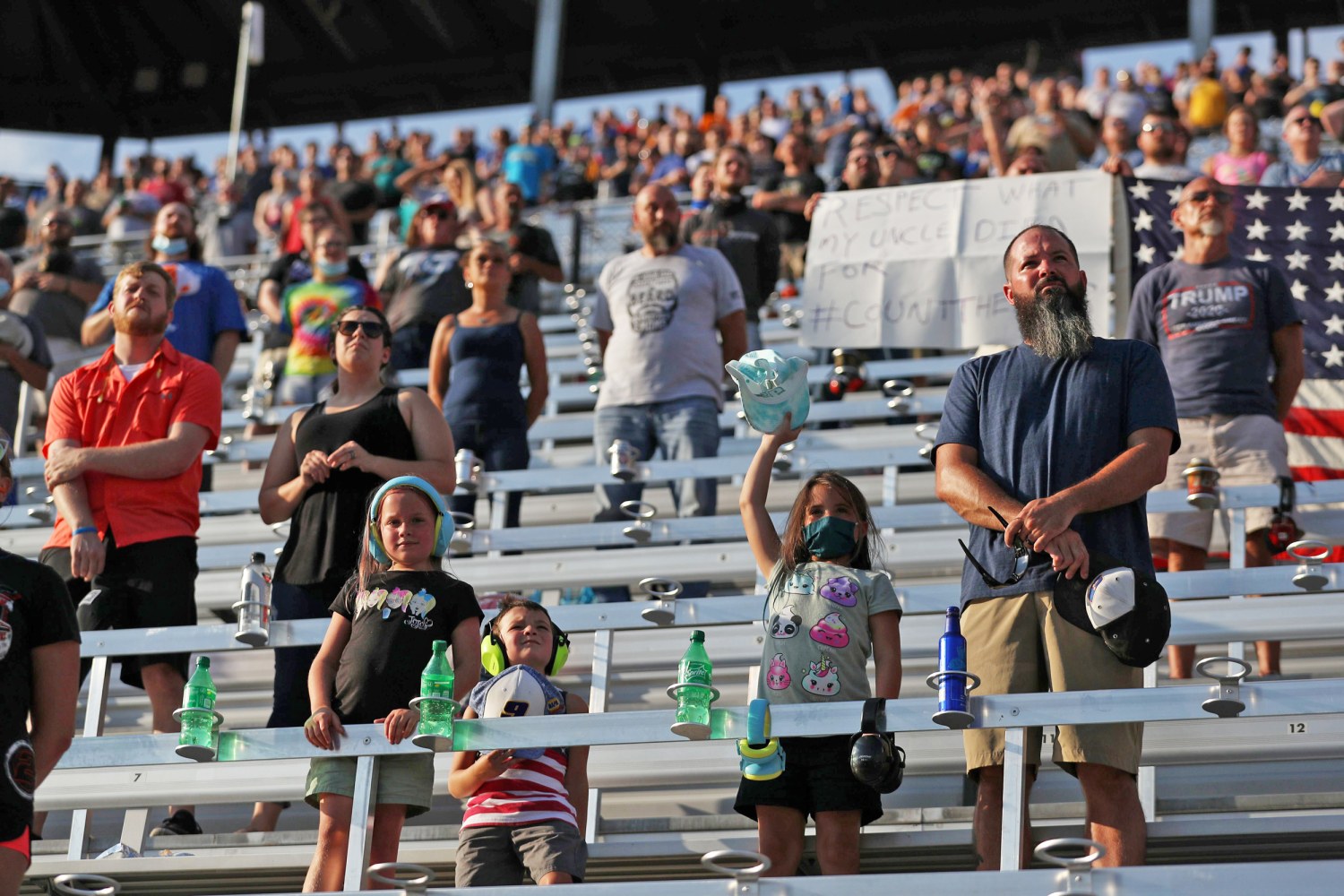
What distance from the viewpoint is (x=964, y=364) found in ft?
14.1

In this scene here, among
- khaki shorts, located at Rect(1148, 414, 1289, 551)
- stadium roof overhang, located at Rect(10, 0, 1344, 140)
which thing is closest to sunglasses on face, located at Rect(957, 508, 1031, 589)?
khaki shorts, located at Rect(1148, 414, 1289, 551)

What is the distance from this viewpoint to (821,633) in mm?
4227

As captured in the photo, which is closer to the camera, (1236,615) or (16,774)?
(16,774)

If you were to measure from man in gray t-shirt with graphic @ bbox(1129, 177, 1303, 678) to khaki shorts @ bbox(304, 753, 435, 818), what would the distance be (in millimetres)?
2486

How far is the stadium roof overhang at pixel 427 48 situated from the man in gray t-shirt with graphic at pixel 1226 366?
16.8m

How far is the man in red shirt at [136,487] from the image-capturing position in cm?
529

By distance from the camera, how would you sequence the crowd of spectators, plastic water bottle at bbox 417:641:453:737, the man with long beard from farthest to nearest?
the crowd of spectators → plastic water bottle at bbox 417:641:453:737 → the man with long beard

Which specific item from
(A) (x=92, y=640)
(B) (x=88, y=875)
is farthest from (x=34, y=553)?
(B) (x=88, y=875)

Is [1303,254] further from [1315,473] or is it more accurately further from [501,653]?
[501,653]

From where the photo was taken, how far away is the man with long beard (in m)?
3.82

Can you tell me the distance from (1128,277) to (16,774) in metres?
5.41

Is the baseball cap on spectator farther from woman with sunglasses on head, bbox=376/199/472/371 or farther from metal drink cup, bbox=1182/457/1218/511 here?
woman with sunglasses on head, bbox=376/199/472/371

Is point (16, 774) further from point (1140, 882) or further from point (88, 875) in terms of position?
point (1140, 882)

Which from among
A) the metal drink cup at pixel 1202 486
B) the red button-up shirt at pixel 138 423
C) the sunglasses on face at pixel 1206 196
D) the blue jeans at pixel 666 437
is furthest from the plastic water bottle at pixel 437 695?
the sunglasses on face at pixel 1206 196
